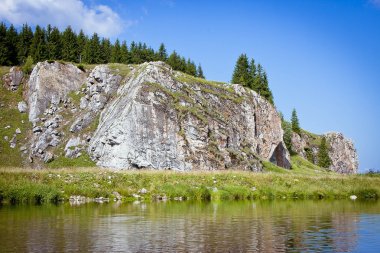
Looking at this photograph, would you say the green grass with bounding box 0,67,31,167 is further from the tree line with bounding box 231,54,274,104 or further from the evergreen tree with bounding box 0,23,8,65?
the tree line with bounding box 231,54,274,104

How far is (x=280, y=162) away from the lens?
353ft

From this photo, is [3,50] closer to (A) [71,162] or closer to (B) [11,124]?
(B) [11,124]

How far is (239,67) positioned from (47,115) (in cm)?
5708

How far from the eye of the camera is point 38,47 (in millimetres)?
107875

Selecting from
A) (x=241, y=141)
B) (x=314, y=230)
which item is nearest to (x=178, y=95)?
(x=241, y=141)

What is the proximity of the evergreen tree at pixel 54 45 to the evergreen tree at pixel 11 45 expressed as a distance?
8928 millimetres

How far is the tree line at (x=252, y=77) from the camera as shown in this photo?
114 m

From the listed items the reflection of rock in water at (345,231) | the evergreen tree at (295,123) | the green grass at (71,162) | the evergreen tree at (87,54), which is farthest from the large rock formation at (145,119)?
the reflection of rock in water at (345,231)

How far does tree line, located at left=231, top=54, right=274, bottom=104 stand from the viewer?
114 meters

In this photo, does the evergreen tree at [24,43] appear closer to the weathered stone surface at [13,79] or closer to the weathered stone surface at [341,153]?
the weathered stone surface at [13,79]

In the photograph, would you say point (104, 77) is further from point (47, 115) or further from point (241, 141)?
point (241, 141)

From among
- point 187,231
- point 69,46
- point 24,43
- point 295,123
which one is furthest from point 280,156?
point 187,231

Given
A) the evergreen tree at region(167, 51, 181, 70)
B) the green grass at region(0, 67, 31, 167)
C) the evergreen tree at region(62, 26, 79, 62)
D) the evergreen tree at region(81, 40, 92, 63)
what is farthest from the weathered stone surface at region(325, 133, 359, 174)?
the green grass at region(0, 67, 31, 167)

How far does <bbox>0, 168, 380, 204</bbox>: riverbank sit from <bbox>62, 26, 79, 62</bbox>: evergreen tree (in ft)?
229
